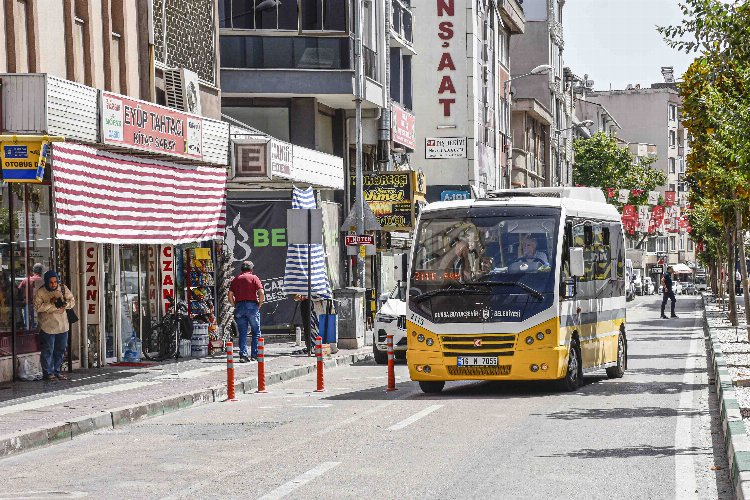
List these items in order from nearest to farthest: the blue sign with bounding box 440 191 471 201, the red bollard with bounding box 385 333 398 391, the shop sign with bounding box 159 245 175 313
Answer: the red bollard with bounding box 385 333 398 391, the shop sign with bounding box 159 245 175 313, the blue sign with bounding box 440 191 471 201

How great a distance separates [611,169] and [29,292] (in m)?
91.4

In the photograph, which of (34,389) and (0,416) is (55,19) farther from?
(0,416)

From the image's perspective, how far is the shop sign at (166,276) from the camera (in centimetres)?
2934

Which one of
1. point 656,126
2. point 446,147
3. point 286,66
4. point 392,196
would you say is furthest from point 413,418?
point 656,126

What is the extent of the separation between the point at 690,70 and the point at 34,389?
15136 millimetres

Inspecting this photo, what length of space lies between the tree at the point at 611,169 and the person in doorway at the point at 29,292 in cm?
8882

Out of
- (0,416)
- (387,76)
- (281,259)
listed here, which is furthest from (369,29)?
(0,416)

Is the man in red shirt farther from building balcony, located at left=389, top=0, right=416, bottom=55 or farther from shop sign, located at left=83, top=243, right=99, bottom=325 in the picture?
building balcony, located at left=389, top=0, right=416, bottom=55

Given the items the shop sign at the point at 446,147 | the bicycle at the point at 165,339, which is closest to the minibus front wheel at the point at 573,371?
the bicycle at the point at 165,339

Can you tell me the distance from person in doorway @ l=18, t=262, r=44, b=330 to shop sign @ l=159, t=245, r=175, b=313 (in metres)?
5.96

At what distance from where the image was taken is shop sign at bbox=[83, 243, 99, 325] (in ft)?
83.6

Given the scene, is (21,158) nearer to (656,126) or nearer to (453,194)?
(453,194)

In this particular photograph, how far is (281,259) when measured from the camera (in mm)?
36875

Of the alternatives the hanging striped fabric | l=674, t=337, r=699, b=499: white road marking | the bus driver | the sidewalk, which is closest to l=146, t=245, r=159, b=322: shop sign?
the sidewalk
